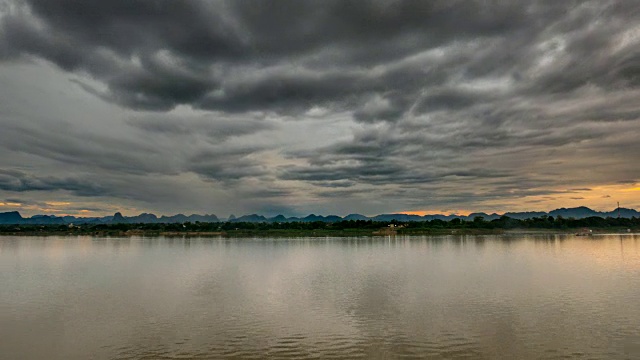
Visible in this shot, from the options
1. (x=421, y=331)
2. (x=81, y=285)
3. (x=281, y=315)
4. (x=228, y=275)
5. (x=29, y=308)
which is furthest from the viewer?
(x=228, y=275)

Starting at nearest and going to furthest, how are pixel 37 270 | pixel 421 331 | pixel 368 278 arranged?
pixel 421 331 < pixel 368 278 < pixel 37 270

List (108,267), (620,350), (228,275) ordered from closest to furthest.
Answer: (620,350), (228,275), (108,267)

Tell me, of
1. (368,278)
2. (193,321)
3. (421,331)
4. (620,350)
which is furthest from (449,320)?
(368,278)

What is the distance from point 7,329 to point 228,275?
99.3 ft

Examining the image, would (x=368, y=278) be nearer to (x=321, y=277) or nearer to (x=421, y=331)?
(x=321, y=277)

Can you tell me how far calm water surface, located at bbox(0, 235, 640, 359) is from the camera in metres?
24.5

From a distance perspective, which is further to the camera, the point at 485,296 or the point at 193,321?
the point at 485,296

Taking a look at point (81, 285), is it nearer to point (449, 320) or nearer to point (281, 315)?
point (281, 315)

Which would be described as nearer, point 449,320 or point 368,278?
point 449,320

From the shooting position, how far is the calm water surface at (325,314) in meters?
24.5

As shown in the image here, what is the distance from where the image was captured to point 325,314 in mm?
33219

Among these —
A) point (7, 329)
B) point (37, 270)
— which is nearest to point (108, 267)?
point (37, 270)

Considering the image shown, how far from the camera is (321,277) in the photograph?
181 ft

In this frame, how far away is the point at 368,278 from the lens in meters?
53.8
